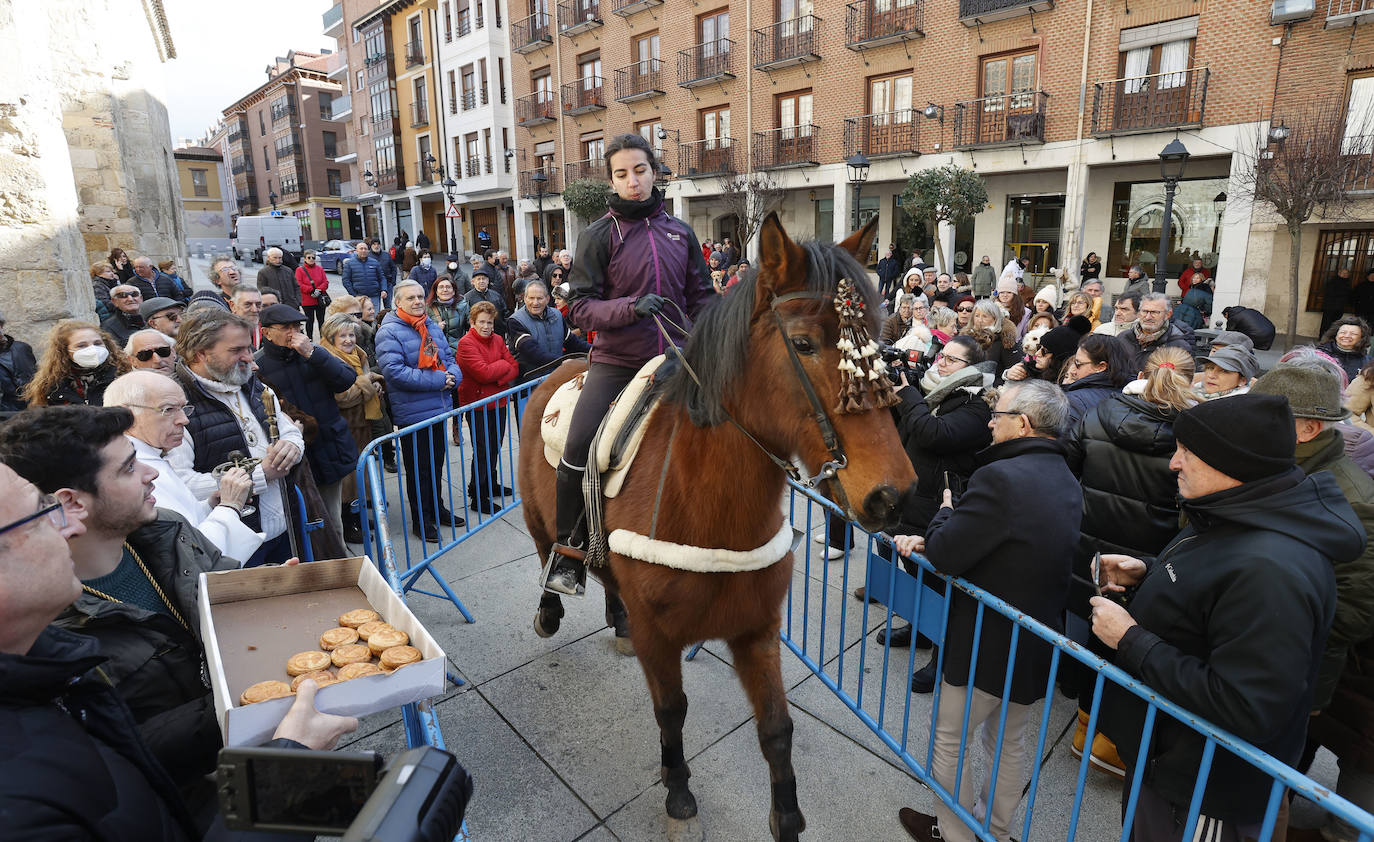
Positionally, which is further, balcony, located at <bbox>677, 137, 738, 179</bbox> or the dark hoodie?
balcony, located at <bbox>677, 137, 738, 179</bbox>

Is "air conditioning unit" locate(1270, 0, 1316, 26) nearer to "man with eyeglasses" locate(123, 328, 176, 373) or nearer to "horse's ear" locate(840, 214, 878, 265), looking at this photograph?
"horse's ear" locate(840, 214, 878, 265)

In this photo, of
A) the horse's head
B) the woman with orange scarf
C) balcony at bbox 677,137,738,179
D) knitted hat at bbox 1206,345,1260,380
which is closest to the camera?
the horse's head

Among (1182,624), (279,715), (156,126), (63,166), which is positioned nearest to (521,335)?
(63,166)

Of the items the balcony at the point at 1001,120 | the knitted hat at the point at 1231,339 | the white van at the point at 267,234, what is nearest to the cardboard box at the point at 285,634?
the knitted hat at the point at 1231,339

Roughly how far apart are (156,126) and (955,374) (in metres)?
A: 17.6

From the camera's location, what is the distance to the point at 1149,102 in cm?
1694

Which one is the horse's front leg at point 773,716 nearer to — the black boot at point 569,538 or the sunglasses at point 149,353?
the black boot at point 569,538

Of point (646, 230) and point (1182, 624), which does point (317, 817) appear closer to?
point (1182, 624)

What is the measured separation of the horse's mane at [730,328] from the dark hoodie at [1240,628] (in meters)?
1.13

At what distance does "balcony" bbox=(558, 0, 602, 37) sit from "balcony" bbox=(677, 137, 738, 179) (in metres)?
7.54

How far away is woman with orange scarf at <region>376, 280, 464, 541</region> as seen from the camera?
5730mm

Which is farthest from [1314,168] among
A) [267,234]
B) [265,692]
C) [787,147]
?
[267,234]

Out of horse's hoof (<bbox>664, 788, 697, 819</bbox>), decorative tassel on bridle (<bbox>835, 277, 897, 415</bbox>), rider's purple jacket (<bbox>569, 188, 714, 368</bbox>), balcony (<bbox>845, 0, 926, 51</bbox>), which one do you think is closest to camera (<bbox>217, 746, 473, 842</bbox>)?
decorative tassel on bridle (<bbox>835, 277, 897, 415</bbox>)

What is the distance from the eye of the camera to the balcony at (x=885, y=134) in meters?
21.0
